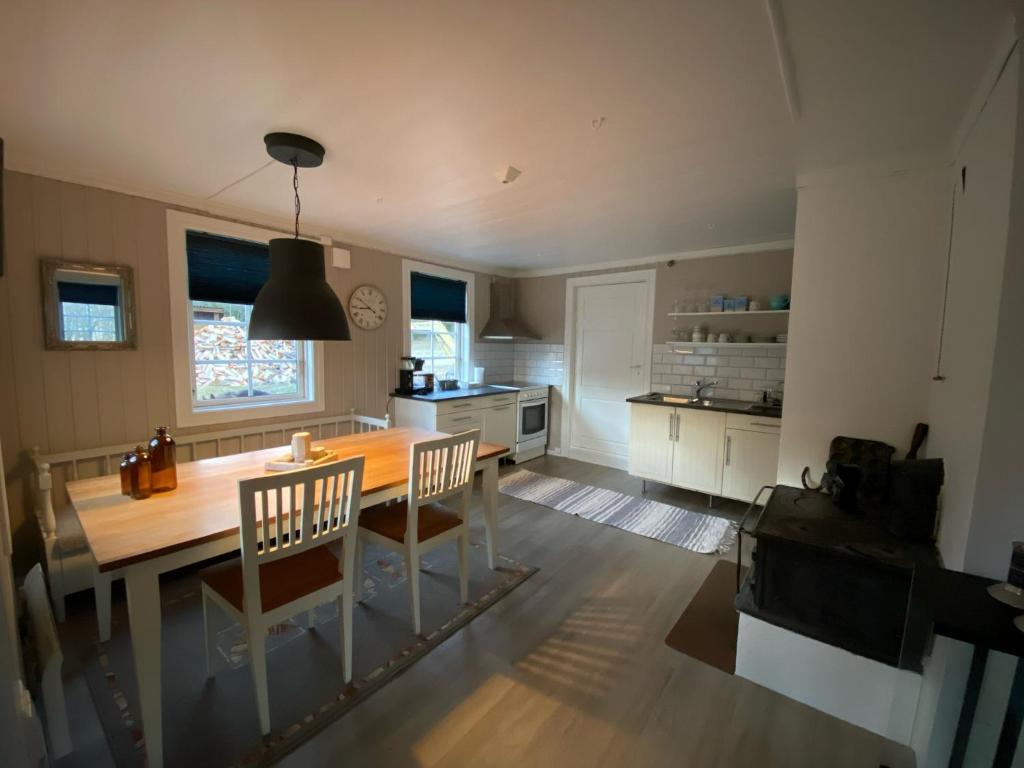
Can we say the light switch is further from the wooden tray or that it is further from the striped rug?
the striped rug

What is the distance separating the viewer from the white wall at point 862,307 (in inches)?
75.3

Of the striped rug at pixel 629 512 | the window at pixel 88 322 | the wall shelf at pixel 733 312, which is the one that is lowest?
the striped rug at pixel 629 512

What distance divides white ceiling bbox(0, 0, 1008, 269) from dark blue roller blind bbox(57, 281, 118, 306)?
56cm

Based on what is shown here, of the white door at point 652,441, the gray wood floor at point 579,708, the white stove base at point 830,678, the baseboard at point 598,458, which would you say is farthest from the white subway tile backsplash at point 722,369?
the white stove base at point 830,678

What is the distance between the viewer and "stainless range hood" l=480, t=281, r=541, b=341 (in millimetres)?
4820

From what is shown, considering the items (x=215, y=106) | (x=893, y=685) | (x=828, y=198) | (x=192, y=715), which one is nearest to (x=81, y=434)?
(x=192, y=715)

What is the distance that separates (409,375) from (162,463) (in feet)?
7.59

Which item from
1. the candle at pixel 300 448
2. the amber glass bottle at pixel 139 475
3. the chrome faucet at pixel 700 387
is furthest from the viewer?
the chrome faucet at pixel 700 387

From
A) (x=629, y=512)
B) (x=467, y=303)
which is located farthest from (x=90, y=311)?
(x=629, y=512)

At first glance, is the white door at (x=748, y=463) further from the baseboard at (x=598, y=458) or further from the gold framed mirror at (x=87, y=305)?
the gold framed mirror at (x=87, y=305)

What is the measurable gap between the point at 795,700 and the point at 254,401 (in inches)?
138

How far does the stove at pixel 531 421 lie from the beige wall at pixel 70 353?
2.92m

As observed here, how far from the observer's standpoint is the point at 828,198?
6.94 feet

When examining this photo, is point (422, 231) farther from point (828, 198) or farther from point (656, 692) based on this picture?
point (656, 692)
